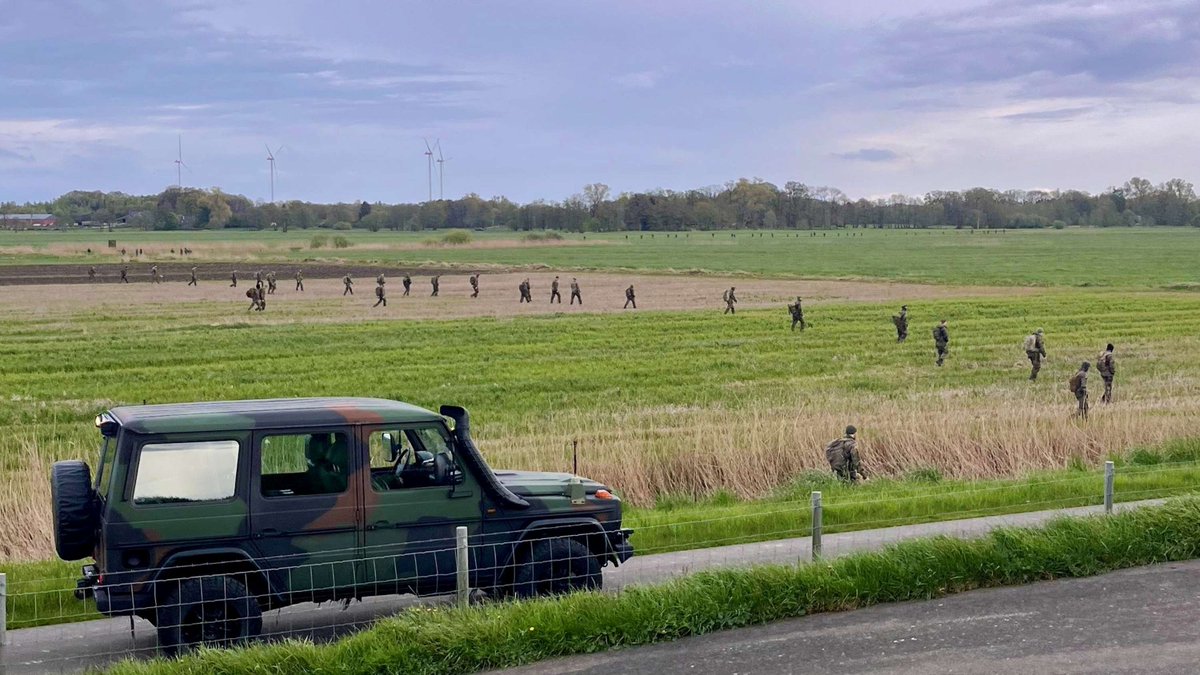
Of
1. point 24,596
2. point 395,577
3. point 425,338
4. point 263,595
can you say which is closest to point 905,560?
point 395,577

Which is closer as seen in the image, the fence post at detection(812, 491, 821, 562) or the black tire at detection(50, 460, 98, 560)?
the black tire at detection(50, 460, 98, 560)

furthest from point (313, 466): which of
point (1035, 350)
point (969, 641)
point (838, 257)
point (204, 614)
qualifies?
point (838, 257)

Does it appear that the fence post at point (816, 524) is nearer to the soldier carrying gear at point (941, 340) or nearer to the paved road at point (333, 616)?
the paved road at point (333, 616)

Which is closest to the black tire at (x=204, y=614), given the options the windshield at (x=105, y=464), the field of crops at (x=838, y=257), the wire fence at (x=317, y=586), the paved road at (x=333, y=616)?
the wire fence at (x=317, y=586)

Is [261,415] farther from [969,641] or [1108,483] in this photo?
[1108,483]

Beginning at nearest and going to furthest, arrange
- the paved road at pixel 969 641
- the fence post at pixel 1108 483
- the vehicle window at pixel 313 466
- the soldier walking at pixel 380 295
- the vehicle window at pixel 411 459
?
the paved road at pixel 969 641
the vehicle window at pixel 313 466
the vehicle window at pixel 411 459
the fence post at pixel 1108 483
the soldier walking at pixel 380 295

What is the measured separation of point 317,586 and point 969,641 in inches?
179

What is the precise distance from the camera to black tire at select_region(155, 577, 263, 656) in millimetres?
9008

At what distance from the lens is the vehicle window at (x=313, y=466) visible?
9.46 meters

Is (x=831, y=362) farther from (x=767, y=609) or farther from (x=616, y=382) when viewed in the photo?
(x=767, y=609)

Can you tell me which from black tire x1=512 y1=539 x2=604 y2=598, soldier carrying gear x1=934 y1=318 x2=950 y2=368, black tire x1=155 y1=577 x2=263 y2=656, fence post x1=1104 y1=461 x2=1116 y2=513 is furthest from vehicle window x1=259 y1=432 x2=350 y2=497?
soldier carrying gear x1=934 y1=318 x2=950 y2=368

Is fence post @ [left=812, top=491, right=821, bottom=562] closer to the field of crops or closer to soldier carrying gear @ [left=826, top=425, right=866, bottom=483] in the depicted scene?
soldier carrying gear @ [left=826, top=425, right=866, bottom=483]

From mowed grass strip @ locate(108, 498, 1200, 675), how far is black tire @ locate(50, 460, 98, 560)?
1206mm

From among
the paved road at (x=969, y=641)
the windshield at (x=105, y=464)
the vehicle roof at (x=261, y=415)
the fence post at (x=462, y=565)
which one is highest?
the vehicle roof at (x=261, y=415)
